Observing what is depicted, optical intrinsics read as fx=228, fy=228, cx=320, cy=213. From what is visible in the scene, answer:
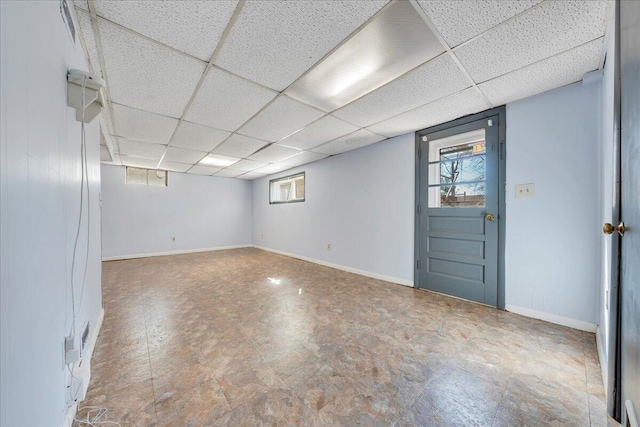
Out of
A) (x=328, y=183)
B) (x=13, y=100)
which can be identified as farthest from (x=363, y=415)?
(x=328, y=183)

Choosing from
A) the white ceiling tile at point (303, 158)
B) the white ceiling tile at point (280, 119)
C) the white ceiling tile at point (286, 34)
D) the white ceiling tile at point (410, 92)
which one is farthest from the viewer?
the white ceiling tile at point (303, 158)

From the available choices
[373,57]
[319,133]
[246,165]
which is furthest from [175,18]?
[246,165]

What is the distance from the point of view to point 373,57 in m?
1.81

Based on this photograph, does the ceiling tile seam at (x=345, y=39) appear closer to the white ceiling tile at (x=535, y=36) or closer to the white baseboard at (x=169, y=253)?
the white ceiling tile at (x=535, y=36)

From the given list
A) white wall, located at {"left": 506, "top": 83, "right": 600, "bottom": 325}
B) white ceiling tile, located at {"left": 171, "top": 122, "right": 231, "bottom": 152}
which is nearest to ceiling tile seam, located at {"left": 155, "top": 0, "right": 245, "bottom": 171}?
white ceiling tile, located at {"left": 171, "top": 122, "right": 231, "bottom": 152}

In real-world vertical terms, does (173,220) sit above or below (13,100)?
below

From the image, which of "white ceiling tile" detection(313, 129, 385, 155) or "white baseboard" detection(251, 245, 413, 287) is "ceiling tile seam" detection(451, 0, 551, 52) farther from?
"white baseboard" detection(251, 245, 413, 287)

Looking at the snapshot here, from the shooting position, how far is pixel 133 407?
4.25ft

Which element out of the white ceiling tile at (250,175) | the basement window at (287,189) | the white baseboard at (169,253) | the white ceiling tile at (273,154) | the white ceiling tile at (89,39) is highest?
the white ceiling tile at (89,39)

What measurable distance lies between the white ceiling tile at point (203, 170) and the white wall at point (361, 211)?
2.04m

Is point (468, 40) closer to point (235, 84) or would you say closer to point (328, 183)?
point (235, 84)

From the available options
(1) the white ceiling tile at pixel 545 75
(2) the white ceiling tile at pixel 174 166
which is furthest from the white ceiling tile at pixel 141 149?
(1) the white ceiling tile at pixel 545 75

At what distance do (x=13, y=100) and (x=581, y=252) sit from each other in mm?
3703

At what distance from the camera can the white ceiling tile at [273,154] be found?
13.8 feet
